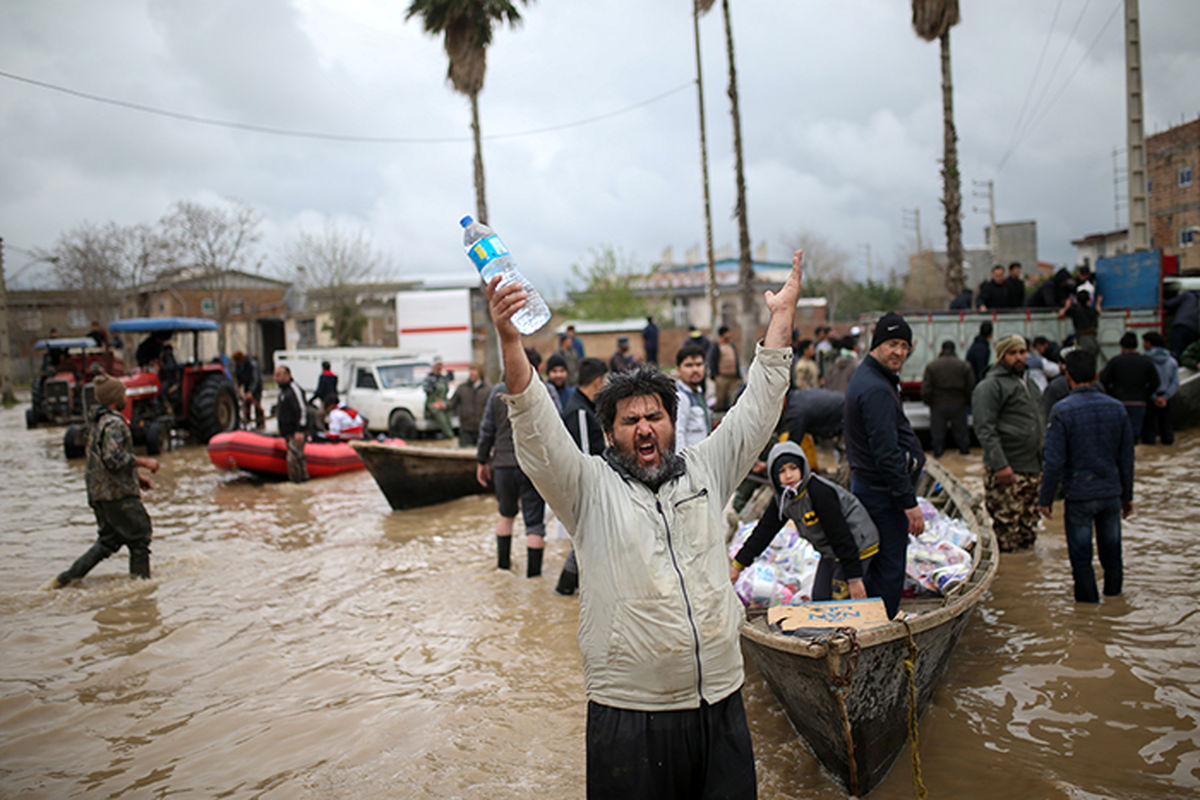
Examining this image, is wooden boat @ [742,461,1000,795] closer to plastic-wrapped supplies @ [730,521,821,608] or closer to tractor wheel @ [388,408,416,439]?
plastic-wrapped supplies @ [730,521,821,608]

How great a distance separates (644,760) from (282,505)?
33.7 feet

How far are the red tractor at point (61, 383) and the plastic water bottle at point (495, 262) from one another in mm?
18989

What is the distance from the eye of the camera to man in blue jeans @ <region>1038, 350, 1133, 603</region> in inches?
211

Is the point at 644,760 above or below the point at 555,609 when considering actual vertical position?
above

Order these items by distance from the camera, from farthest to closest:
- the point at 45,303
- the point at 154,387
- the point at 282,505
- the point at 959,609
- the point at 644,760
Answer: the point at 45,303 → the point at 154,387 → the point at 282,505 → the point at 959,609 → the point at 644,760

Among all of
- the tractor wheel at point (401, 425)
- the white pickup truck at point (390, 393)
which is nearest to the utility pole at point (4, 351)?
the white pickup truck at point (390, 393)

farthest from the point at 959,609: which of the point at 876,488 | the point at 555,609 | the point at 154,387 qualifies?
the point at 154,387

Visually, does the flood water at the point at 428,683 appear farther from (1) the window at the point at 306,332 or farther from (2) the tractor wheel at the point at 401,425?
(1) the window at the point at 306,332

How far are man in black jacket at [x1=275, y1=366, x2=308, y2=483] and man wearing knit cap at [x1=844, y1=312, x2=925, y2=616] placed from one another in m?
9.27

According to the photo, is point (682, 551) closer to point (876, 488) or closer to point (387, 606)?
point (876, 488)

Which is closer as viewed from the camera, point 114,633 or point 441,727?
point 441,727

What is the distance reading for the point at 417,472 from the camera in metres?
10.7

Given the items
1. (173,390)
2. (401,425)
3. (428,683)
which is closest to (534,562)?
(428,683)

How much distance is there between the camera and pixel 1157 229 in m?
35.0
